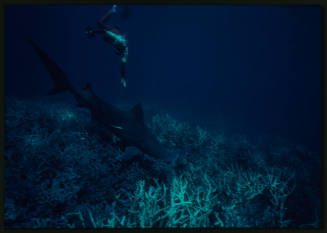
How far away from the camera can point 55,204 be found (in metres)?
2.11

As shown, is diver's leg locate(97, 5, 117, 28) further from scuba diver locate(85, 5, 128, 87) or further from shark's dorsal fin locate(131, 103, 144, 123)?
shark's dorsal fin locate(131, 103, 144, 123)

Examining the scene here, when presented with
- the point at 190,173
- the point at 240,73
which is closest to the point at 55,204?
the point at 190,173

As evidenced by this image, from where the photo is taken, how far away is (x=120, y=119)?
3082 millimetres

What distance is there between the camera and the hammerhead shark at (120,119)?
2.99 metres

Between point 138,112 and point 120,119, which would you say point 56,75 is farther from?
point 138,112

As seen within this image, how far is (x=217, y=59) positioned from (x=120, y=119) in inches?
4278

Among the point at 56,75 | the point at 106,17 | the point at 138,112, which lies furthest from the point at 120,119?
the point at 106,17

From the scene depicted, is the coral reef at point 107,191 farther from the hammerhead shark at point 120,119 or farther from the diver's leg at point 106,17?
the diver's leg at point 106,17

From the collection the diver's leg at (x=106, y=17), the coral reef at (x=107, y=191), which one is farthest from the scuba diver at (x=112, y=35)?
the coral reef at (x=107, y=191)

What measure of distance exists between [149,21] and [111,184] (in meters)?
64.1

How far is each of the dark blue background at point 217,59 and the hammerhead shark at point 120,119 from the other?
1.06 m

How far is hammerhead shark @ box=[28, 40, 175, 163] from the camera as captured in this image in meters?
2.99

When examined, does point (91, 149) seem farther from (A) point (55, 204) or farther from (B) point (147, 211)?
(B) point (147, 211)

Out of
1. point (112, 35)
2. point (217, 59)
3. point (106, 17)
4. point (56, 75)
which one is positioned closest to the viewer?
point (112, 35)
